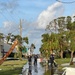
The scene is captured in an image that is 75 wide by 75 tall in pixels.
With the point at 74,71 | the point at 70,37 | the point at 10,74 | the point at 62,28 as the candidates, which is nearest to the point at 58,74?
the point at 10,74

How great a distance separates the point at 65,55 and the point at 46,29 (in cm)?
1109

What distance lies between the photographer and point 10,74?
28.8 m

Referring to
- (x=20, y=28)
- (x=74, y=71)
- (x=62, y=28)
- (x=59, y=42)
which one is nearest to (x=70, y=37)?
(x=74, y=71)

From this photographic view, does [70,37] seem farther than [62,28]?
No

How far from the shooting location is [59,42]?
282 feet

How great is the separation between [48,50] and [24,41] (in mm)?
9285

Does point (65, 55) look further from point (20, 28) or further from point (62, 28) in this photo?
point (20, 28)

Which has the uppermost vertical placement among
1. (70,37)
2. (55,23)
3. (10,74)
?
(55,23)

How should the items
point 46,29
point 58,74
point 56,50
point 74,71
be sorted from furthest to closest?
point 46,29 → point 56,50 → point 58,74 → point 74,71

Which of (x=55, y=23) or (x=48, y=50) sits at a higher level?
(x=55, y=23)

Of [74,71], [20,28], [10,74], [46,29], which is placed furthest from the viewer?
[46,29]

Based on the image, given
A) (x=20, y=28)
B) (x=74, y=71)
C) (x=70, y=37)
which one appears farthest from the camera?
(x=20, y=28)

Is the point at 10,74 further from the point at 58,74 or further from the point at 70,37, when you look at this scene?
the point at 70,37

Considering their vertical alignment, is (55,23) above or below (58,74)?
above
